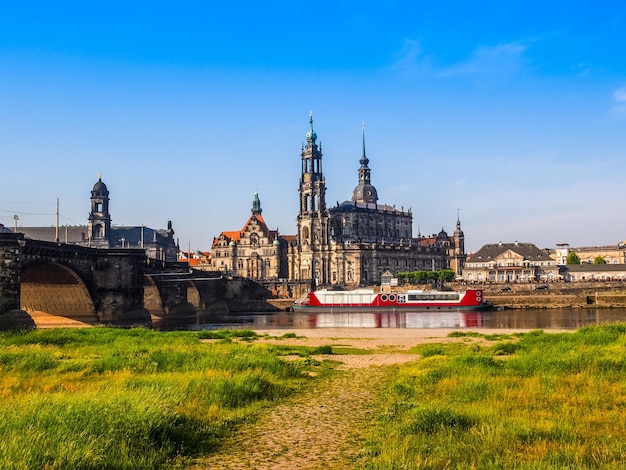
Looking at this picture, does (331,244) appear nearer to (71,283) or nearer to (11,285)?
(71,283)

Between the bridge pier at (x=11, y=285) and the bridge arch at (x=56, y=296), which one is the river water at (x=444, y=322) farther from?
the bridge pier at (x=11, y=285)

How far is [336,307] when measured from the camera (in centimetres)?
10762

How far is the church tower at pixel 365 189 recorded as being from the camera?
17762 cm

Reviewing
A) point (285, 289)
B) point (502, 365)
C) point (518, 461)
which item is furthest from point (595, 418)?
point (285, 289)

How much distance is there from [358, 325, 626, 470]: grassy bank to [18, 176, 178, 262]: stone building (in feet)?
443

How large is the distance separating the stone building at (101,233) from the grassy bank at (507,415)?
5312 inches

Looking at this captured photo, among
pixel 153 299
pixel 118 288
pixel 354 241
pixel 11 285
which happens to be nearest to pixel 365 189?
pixel 354 241

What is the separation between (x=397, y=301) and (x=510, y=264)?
230 ft

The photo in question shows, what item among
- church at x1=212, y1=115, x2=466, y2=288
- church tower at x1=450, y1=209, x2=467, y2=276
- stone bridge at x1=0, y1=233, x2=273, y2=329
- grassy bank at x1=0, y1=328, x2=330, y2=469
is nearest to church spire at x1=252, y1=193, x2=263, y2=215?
church at x1=212, y1=115, x2=466, y2=288

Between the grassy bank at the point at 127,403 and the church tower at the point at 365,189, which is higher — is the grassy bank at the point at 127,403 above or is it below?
below

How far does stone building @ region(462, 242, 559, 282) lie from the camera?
6344 inches

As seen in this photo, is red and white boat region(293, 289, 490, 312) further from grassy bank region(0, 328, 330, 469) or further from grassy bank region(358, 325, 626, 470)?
grassy bank region(358, 325, 626, 470)

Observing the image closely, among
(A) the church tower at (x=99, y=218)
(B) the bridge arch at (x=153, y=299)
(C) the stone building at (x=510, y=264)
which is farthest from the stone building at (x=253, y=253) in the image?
(B) the bridge arch at (x=153, y=299)

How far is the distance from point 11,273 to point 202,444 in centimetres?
4552
